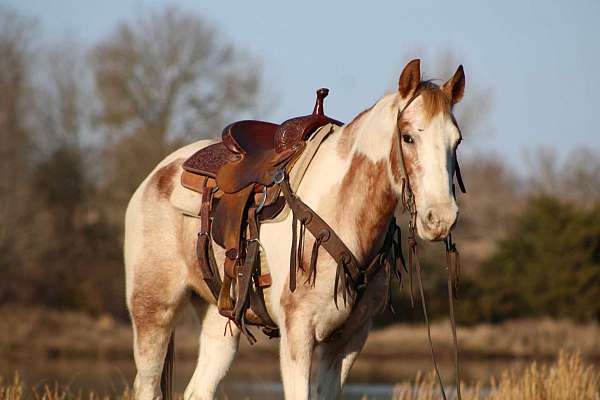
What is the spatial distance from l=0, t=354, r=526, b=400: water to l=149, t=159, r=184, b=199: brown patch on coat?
26.0ft

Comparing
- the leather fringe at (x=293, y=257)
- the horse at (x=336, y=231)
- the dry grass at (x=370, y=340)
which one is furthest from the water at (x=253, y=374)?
the leather fringe at (x=293, y=257)

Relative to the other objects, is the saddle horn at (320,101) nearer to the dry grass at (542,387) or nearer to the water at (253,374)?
the dry grass at (542,387)

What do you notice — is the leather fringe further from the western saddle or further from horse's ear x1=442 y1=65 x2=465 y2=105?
horse's ear x1=442 y1=65 x2=465 y2=105

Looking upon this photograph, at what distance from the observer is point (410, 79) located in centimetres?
431

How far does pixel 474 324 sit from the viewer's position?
2430 cm

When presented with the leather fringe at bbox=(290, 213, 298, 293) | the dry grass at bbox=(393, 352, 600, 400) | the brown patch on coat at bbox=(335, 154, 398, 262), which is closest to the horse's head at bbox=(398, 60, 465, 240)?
the brown patch on coat at bbox=(335, 154, 398, 262)

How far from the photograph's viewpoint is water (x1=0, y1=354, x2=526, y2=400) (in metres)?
14.8

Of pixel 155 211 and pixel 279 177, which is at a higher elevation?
pixel 279 177

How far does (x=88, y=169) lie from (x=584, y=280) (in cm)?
1387

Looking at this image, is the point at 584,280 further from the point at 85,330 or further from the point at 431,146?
the point at 431,146

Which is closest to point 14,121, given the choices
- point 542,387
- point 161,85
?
point 161,85

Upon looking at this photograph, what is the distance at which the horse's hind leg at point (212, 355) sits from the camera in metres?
5.86

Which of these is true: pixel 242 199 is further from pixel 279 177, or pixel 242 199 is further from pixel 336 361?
pixel 336 361

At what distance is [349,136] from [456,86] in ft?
1.96
